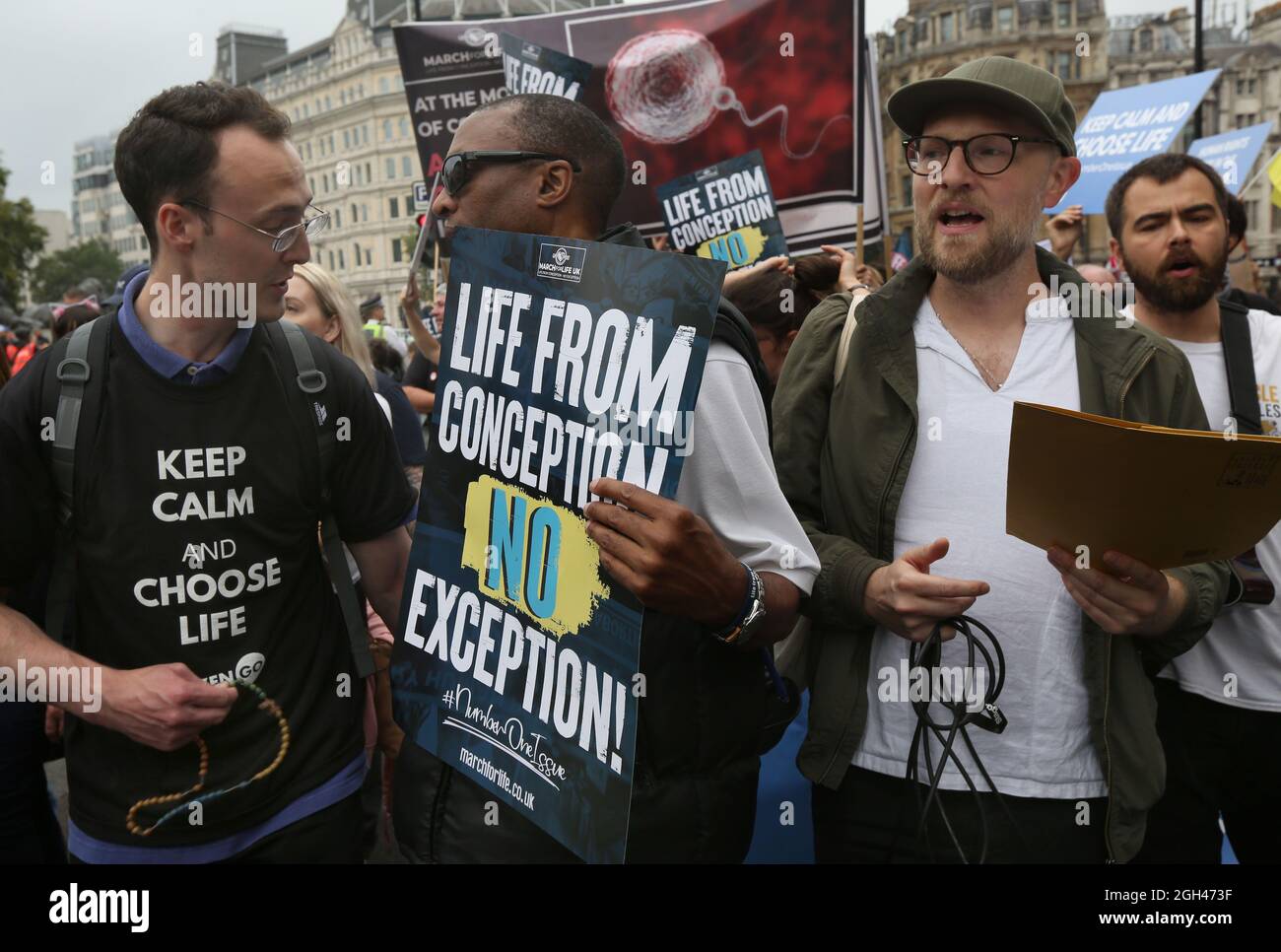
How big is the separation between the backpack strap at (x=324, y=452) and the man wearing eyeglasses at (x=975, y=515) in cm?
97

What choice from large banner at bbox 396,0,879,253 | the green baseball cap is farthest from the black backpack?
large banner at bbox 396,0,879,253

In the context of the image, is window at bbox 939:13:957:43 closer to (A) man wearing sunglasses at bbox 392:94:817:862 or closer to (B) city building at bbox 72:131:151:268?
(A) man wearing sunglasses at bbox 392:94:817:862

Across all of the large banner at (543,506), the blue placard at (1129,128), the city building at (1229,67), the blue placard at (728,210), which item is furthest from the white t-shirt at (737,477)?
the city building at (1229,67)

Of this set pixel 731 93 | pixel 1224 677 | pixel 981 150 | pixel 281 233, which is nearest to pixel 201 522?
pixel 281 233

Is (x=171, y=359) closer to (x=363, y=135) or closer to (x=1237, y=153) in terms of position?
(x=1237, y=153)

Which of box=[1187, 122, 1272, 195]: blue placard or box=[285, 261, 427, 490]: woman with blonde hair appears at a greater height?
box=[1187, 122, 1272, 195]: blue placard

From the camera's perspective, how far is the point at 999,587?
221 centimetres

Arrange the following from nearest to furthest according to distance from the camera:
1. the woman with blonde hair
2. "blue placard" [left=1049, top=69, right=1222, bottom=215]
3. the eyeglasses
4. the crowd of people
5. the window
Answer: the crowd of people → the eyeglasses → the woman with blonde hair → "blue placard" [left=1049, top=69, right=1222, bottom=215] → the window

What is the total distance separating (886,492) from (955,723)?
479 mm

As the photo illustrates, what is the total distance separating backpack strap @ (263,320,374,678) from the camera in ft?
7.48

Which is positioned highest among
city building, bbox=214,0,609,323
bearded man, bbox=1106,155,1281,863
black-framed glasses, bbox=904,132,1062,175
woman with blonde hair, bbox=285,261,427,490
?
city building, bbox=214,0,609,323
